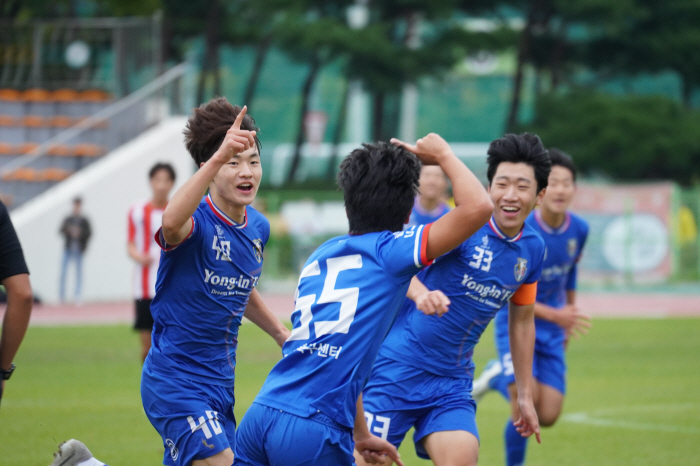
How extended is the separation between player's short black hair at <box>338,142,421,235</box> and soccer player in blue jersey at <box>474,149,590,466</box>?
303 cm

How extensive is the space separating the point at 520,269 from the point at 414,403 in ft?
2.89

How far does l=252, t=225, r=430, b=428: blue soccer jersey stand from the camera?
3570 mm

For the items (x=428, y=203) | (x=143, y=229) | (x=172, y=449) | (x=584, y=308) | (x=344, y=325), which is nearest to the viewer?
(x=344, y=325)

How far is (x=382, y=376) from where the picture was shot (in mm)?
4863

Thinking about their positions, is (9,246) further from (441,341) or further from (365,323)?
(441,341)

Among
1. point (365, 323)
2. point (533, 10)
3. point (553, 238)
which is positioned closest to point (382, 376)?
point (365, 323)

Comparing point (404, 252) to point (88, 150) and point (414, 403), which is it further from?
point (88, 150)

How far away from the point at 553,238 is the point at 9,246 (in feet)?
12.8

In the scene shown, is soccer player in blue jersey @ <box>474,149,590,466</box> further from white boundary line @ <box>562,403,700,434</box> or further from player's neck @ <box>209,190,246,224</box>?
player's neck @ <box>209,190,246,224</box>

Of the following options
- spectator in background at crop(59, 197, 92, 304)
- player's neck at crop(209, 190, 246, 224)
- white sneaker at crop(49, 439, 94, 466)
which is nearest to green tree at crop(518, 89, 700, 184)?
spectator in background at crop(59, 197, 92, 304)

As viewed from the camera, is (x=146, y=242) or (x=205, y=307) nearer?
(x=205, y=307)

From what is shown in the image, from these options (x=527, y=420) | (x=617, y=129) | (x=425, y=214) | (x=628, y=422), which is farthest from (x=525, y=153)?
(x=617, y=129)

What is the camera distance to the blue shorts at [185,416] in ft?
13.7

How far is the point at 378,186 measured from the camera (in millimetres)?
3676
